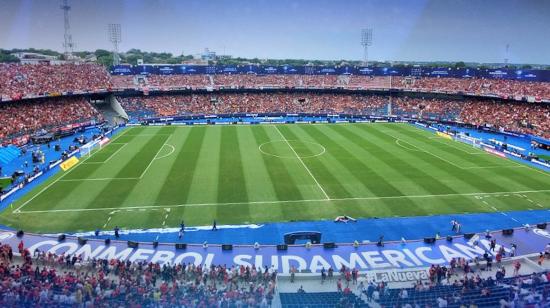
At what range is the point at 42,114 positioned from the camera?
2195 inches

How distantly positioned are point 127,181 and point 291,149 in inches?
725

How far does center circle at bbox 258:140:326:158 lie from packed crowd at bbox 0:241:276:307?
2391 cm

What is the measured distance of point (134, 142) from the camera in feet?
163

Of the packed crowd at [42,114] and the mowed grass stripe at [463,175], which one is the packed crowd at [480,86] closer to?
the mowed grass stripe at [463,175]

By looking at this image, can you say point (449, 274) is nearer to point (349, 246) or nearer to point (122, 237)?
point (349, 246)

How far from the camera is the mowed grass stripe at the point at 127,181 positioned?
29.5 metres

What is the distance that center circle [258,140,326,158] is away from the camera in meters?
43.4

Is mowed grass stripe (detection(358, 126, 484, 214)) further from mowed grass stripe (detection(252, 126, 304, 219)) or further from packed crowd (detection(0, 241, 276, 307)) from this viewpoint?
packed crowd (detection(0, 241, 276, 307))

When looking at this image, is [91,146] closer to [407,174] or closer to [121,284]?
[121,284]

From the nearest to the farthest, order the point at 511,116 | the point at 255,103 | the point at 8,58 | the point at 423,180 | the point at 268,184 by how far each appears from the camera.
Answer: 1. the point at 268,184
2. the point at 423,180
3. the point at 511,116
4. the point at 255,103
5. the point at 8,58

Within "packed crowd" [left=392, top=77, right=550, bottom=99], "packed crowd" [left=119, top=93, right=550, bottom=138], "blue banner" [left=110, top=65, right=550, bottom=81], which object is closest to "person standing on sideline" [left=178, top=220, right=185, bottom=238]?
"packed crowd" [left=119, top=93, right=550, bottom=138]

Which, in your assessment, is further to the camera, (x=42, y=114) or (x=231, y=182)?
(x=42, y=114)

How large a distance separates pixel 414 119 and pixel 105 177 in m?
51.4

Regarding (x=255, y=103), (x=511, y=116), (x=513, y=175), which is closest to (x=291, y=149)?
(x=513, y=175)
